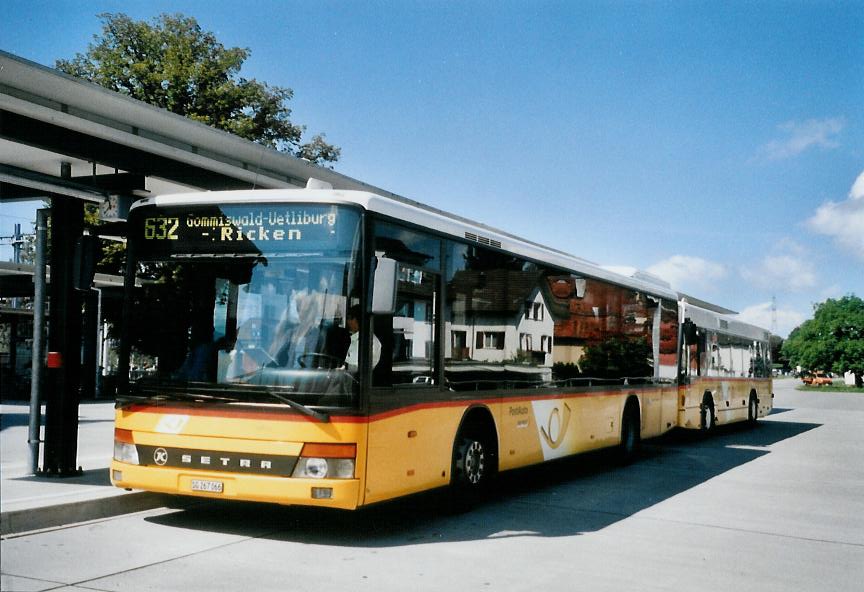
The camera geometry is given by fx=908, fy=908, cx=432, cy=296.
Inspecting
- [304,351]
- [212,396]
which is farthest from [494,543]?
[212,396]

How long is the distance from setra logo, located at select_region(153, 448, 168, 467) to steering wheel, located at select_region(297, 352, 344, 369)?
1.52 m

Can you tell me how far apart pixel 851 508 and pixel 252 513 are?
23.8 feet

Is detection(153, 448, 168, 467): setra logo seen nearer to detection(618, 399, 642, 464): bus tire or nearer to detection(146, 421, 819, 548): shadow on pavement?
detection(146, 421, 819, 548): shadow on pavement

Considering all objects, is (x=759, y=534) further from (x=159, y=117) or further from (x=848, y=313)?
(x=848, y=313)

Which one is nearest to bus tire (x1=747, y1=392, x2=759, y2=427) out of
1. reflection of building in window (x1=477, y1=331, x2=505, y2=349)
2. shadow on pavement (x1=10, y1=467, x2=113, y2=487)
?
reflection of building in window (x1=477, y1=331, x2=505, y2=349)

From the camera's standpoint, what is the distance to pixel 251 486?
7.57 metres

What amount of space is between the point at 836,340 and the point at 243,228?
4270 inches

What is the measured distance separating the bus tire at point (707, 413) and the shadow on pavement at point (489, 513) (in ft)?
19.2

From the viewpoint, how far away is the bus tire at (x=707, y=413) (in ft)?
67.2

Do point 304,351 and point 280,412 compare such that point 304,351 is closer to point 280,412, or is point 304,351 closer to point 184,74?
point 280,412

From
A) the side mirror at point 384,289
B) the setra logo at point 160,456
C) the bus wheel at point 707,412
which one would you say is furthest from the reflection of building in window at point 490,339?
the bus wheel at point 707,412

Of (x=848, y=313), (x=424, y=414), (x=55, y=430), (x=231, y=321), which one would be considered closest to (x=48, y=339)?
(x=55, y=430)

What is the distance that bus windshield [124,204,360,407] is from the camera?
299 inches

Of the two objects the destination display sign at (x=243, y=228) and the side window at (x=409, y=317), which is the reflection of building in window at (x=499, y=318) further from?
the destination display sign at (x=243, y=228)
